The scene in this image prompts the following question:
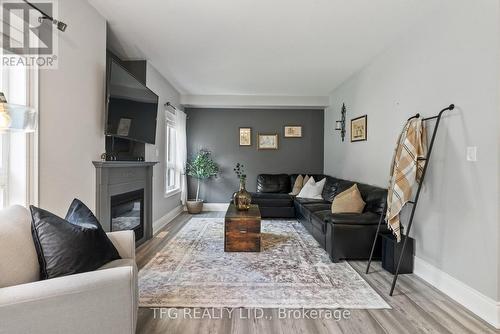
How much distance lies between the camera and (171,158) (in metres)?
5.70

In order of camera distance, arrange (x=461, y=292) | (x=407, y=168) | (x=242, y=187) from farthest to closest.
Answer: (x=242, y=187), (x=407, y=168), (x=461, y=292)

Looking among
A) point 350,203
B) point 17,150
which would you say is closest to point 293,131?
point 350,203

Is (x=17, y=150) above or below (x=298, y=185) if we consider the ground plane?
above

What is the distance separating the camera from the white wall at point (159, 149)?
4273mm

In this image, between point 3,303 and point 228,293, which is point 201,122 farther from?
point 3,303

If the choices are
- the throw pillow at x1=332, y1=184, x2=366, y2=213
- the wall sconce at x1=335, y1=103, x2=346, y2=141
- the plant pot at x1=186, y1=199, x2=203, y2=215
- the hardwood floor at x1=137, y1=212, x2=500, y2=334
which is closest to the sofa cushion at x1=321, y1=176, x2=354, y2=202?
the throw pillow at x1=332, y1=184, x2=366, y2=213

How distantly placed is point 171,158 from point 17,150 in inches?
148

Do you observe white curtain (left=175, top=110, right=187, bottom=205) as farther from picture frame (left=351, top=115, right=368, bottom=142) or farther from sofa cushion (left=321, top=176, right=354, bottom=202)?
picture frame (left=351, top=115, right=368, bottom=142)

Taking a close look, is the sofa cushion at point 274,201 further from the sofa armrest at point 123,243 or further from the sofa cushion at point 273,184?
the sofa armrest at point 123,243

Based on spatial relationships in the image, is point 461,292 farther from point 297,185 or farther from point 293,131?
point 293,131

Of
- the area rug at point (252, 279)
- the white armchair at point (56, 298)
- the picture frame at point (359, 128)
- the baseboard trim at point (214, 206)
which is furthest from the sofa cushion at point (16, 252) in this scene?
the baseboard trim at point (214, 206)

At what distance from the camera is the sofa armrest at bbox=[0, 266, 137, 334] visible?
3.89 feet

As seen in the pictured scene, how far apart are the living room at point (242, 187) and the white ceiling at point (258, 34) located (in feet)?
0.09

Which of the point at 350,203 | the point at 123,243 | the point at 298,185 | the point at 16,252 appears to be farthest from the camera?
the point at 298,185
